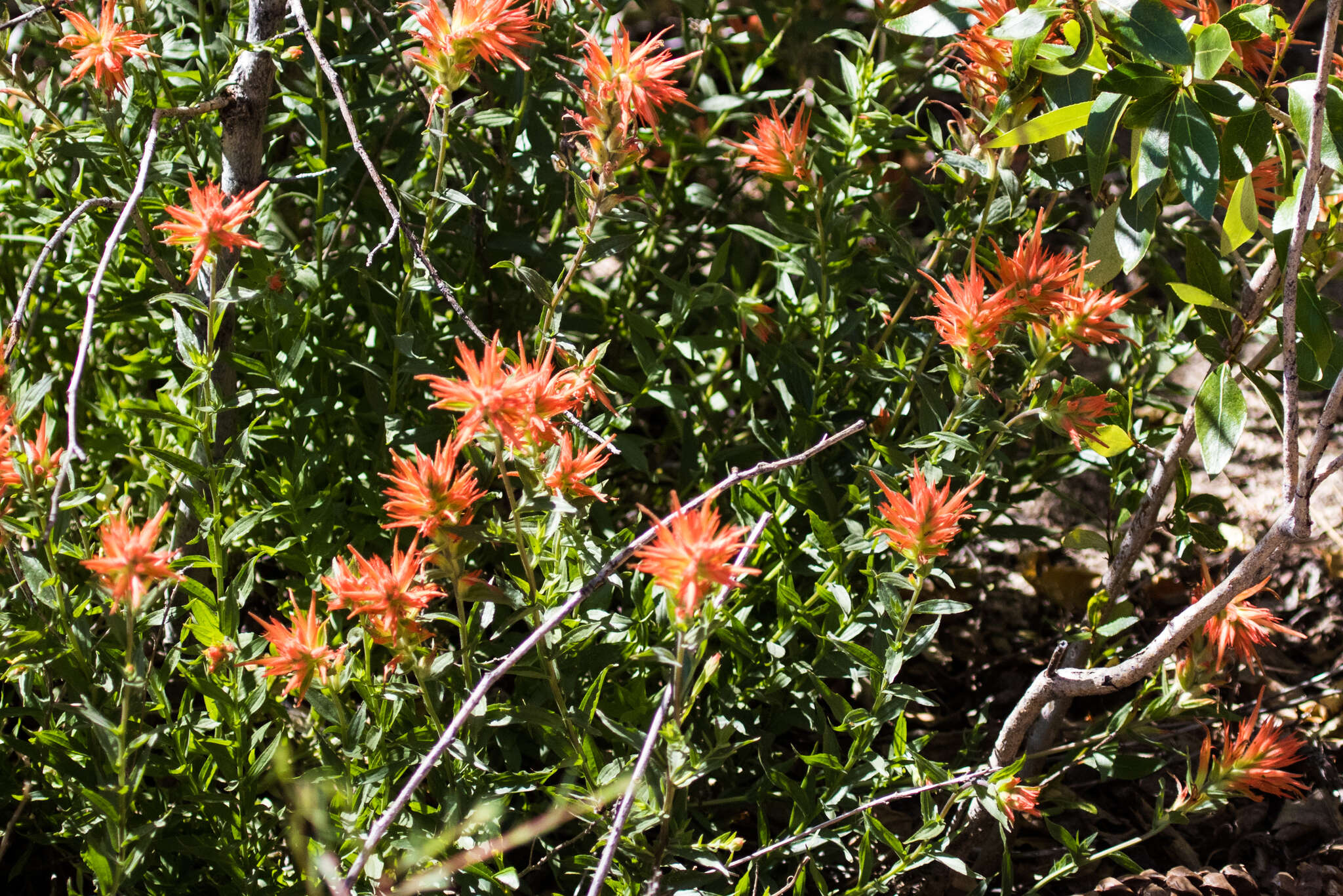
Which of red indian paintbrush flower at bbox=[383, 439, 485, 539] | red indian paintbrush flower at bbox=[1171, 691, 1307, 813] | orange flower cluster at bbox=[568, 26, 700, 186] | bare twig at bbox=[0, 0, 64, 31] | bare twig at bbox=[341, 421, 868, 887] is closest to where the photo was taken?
bare twig at bbox=[341, 421, 868, 887]

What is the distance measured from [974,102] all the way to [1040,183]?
140 mm

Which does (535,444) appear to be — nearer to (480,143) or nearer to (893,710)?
(893,710)

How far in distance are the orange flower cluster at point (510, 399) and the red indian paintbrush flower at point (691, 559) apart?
7.1 inches

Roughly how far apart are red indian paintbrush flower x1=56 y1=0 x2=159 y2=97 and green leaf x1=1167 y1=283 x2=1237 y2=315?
1278mm

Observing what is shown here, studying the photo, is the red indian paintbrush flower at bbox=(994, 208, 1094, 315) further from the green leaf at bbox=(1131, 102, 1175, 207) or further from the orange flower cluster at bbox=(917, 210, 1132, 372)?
the green leaf at bbox=(1131, 102, 1175, 207)

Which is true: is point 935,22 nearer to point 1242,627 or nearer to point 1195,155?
point 1195,155

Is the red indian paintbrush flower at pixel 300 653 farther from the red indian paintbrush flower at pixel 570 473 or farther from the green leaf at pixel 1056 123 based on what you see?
the green leaf at pixel 1056 123

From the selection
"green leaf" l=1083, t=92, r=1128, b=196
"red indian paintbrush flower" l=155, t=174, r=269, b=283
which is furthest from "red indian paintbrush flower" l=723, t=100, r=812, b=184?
"red indian paintbrush flower" l=155, t=174, r=269, b=283

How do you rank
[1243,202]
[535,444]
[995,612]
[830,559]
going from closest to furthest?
1. [535,444]
2. [1243,202]
3. [830,559]
4. [995,612]

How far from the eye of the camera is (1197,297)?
1356 mm

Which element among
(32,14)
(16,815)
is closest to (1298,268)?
(32,14)

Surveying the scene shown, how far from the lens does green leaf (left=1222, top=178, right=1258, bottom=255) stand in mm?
1244

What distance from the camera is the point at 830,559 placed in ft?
4.91

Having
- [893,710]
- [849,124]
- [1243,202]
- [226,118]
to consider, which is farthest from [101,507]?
[1243,202]
